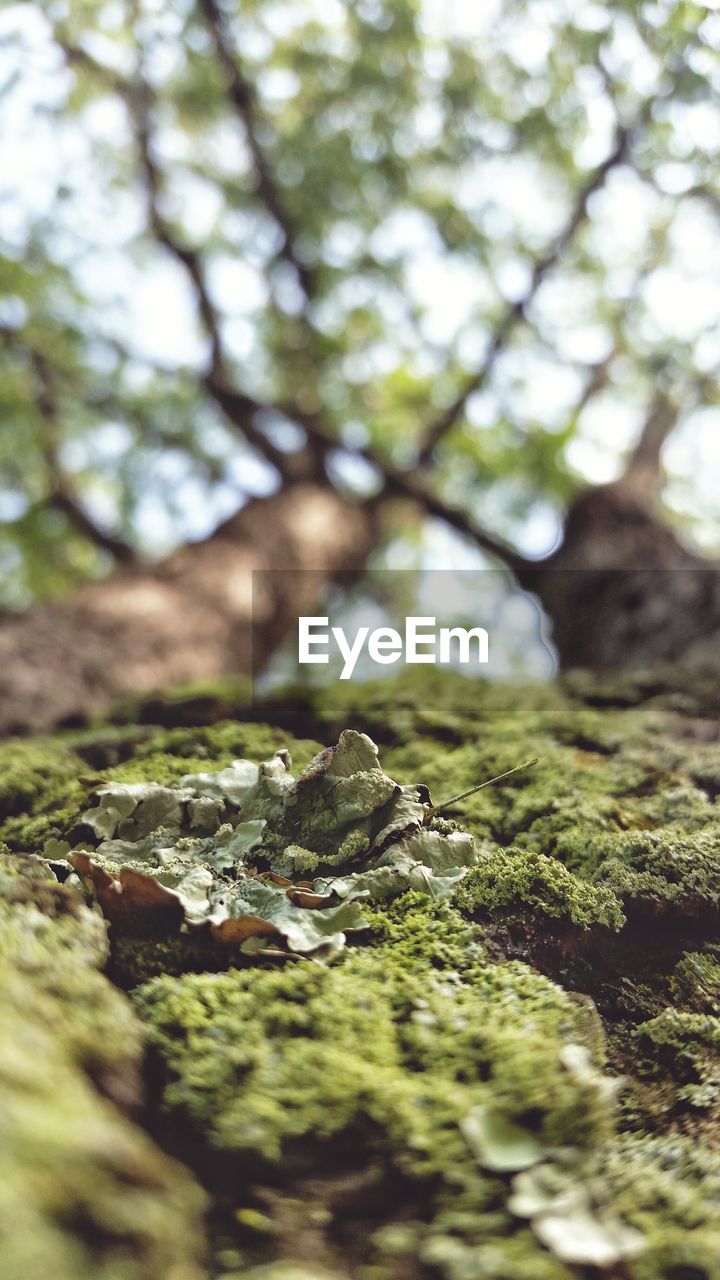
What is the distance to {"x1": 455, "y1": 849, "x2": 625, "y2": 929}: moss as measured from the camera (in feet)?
5.33

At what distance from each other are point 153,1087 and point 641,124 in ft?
21.0

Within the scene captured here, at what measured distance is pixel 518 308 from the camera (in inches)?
282

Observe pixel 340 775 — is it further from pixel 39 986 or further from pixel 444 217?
pixel 444 217

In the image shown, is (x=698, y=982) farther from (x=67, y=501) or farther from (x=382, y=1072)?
(x=67, y=501)

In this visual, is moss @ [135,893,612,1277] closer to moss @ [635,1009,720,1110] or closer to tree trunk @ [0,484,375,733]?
moss @ [635,1009,720,1110]

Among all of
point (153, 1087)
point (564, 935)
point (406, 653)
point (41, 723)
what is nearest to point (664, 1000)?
point (564, 935)

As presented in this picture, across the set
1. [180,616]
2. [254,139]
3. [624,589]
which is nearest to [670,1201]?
[624,589]

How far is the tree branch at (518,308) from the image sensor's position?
19.9ft

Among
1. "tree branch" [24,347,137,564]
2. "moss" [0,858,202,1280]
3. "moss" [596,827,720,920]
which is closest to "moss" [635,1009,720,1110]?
"moss" [596,827,720,920]

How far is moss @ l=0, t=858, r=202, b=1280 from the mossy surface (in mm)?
11

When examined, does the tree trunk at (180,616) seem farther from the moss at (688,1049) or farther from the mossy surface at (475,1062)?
the moss at (688,1049)

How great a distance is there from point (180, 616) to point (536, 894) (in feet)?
12.2

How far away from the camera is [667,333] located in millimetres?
7109

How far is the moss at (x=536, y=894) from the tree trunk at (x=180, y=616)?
217 centimetres
